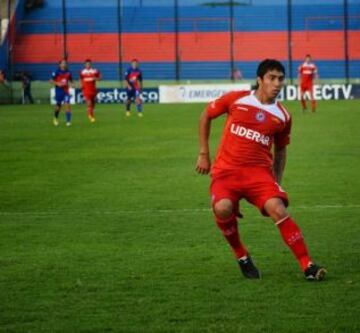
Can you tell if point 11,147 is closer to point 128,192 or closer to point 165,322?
point 128,192

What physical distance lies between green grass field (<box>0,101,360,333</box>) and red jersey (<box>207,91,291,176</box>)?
3.39ft

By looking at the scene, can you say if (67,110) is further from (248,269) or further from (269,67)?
(269,67)

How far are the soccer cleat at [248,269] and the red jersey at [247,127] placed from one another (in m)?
0.81

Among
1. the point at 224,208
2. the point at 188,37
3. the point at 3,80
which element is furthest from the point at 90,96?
the point at 224,208

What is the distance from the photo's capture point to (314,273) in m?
9.29

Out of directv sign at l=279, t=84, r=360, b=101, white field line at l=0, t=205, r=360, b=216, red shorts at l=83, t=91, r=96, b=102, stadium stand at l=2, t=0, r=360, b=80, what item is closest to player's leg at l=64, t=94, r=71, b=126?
red shorts at l=83, t=91, r=96, b=102

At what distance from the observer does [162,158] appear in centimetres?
2355

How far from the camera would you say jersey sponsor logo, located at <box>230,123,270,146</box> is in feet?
31.4

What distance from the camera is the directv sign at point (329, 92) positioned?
53.6 metres

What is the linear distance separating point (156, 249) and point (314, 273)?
2.50 m

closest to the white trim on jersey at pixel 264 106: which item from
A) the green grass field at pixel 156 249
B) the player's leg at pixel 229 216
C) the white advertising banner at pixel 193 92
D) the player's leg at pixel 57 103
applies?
the player's leg at pixel 229 216

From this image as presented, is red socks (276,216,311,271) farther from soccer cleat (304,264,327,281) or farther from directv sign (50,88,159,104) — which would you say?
directv sign (50,88,159,104)

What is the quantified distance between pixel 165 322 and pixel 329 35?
53.0 m

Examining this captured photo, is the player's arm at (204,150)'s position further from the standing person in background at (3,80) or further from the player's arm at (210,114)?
the standing person in background at (3,80)
